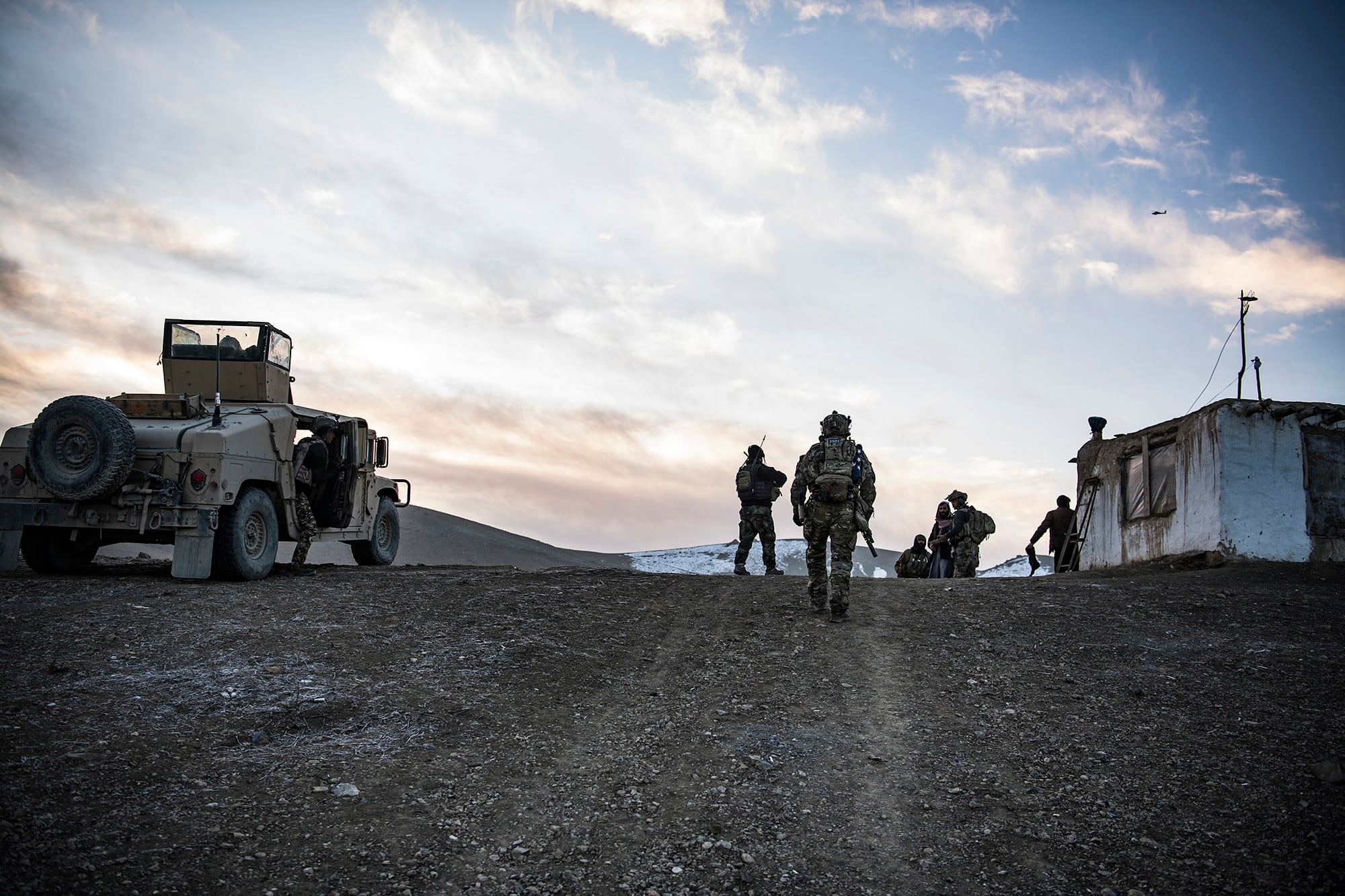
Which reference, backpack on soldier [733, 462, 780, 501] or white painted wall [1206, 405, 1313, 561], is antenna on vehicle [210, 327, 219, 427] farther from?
white painted wall [1206, 405, 1313, 561]

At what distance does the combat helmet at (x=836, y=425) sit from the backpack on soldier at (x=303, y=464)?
667 cm

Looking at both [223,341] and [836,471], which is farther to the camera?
[223,341]

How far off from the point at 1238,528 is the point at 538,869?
38.9 ft

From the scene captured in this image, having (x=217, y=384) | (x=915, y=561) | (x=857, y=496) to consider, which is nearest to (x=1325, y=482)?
(x=915, y=561)

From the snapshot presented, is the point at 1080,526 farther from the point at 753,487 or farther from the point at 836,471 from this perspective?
the point at 836,471

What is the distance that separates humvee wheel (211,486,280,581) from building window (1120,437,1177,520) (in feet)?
42.7

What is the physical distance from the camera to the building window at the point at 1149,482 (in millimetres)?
13398

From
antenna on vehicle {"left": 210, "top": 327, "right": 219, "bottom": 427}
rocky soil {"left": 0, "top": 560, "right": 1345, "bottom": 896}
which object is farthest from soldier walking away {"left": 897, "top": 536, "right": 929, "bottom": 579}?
antenna on vehicle {"left": 210, "top": 327, "right": 219, "bottom": 427}

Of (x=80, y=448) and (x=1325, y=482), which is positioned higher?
(x=1325, y=482)

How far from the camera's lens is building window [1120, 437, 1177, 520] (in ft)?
44.0

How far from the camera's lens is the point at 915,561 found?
1571 cm

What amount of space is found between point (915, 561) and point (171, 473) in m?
12.0

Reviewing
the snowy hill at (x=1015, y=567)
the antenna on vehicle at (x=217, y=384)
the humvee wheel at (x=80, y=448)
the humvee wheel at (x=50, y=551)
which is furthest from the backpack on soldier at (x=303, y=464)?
the snowy hill at (x=1015, y=567)

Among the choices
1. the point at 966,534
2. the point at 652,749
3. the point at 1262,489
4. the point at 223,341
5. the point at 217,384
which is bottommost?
the point at 652,749
